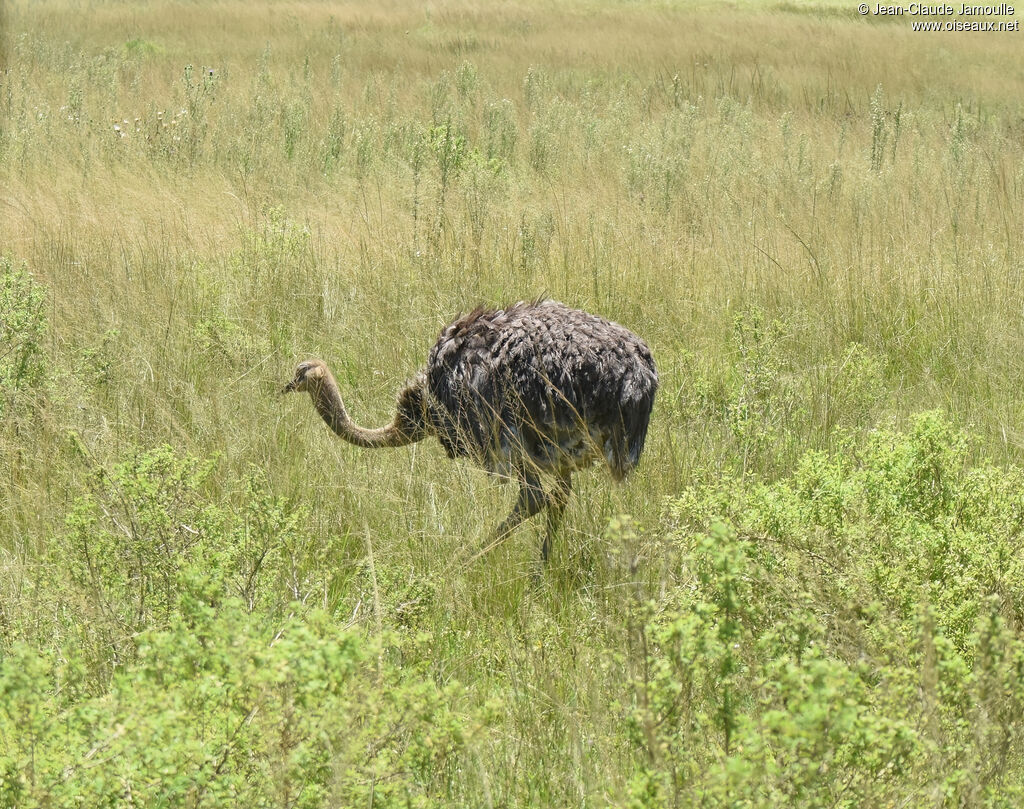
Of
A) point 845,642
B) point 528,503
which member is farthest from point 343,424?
point 845,642

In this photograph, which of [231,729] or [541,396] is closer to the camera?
[231,729]

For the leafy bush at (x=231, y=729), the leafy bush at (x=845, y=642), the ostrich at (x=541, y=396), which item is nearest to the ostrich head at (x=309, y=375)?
the ostrich at (x=541, y=396)

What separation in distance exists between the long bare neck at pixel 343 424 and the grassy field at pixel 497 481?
0.29ft

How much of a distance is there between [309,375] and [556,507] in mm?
1302

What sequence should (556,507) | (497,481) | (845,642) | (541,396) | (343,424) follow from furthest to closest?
(343,424), (497,481), (556,507), (541,396), (845,642)

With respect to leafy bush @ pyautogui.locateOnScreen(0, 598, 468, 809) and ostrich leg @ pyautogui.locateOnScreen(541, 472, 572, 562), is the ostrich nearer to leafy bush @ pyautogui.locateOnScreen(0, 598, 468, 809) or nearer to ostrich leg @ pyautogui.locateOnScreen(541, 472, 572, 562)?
ostrich leg @ pyautogui.locateOnScreen(541, 472, 572, 562)

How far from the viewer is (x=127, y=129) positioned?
10.4 m

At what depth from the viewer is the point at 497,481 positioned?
424cm

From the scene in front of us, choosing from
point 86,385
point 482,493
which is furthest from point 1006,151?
point 86,385

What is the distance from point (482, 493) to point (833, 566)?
1.52 m

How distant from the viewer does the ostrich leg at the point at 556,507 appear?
400cm

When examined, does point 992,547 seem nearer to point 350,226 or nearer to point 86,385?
point 86,385

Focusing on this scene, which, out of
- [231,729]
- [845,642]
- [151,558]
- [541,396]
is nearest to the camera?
[231,729]

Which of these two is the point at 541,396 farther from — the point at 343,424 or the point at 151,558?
the point at 151,558
